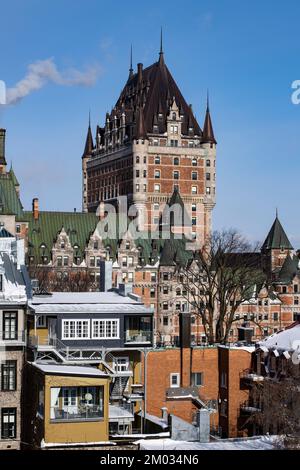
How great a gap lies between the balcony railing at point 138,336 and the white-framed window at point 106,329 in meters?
0.64

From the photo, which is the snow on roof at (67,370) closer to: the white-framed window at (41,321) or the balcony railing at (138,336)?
the white-framed window at (41,321)

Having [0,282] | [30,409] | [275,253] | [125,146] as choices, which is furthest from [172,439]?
[125,146]

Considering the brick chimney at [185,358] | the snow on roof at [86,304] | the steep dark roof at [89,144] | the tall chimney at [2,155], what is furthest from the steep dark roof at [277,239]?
the snow on roof at [86,304]

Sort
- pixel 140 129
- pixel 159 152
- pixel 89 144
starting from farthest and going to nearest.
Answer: pixel 89 144 → pixel 159 152 → pixel 140 129

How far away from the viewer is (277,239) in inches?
4587

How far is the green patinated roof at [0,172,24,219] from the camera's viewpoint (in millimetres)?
Result: 100938

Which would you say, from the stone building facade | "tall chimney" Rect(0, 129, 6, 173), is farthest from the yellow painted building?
"tall chimney" Rect(0, 129, 6, 173)

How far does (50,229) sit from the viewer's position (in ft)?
383

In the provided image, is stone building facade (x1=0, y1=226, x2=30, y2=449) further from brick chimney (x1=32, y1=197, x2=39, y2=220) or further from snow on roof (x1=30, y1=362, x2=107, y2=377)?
brick chimney (x1=32, y1=197, x2=39, y2=220)

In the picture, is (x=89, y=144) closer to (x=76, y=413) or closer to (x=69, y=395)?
(x=69, y=395)

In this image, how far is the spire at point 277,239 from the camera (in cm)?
11606

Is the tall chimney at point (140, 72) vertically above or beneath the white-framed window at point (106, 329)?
above

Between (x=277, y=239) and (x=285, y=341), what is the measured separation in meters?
73.0

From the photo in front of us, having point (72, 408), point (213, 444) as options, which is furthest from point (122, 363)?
point (213, 444)
